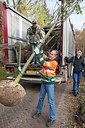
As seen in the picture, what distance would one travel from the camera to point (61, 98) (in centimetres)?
848

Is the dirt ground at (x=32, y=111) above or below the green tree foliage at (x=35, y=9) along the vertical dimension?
below

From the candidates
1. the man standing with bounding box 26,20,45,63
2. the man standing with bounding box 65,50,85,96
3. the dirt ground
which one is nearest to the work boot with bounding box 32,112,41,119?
the dirt ground

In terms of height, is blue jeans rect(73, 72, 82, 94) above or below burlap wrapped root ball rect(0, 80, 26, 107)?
below

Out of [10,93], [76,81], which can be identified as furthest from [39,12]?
[10,93]

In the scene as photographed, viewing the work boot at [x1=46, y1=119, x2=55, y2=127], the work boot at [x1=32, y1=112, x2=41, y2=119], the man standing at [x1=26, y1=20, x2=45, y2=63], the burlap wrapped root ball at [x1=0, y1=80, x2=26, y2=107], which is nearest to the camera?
the burlap wrapped root ball at [x1=0, y1=80, x2=26, y2=107]

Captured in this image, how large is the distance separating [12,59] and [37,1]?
15.0m

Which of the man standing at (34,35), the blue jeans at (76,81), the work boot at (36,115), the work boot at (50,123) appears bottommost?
the work boot at (50,123)

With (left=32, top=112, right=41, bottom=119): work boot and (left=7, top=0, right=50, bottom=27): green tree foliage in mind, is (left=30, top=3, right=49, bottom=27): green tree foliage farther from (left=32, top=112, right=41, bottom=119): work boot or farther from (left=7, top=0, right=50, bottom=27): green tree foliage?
(left=32, top=112, right=41, bottom=119): work boot

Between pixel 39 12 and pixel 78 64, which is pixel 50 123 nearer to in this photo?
pixel 78 64

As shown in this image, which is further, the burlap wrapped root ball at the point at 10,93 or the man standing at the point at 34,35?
the man standing at the point at 34,35

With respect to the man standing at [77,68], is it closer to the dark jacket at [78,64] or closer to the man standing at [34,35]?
the dark jacket at [78,64]

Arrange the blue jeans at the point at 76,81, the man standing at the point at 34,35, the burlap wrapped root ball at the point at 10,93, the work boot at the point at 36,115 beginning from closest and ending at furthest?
the burlap wrapped root ball at the point at 10,93
the work boot at the point at 36,115
the blue jeans at the point at 76,81
the man standing at the point at 34,35

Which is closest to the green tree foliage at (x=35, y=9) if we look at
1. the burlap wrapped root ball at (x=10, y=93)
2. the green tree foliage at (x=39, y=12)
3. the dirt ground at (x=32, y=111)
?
the green tree foliage at (x=39, y=12)

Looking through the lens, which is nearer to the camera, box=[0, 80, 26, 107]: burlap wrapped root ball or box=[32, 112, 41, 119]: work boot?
box=[0, 80, 26, 107]: burlap wrapped root ball
